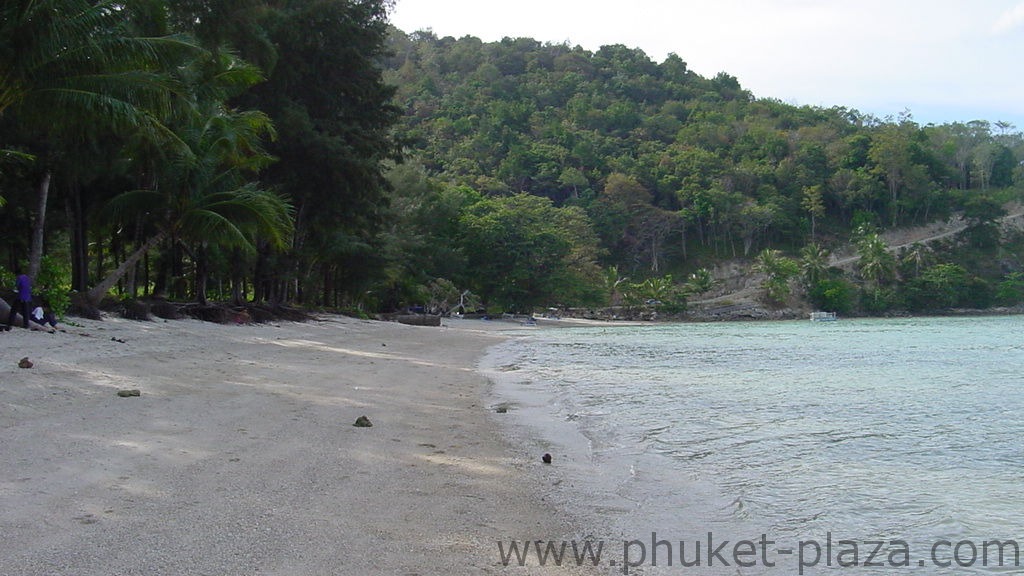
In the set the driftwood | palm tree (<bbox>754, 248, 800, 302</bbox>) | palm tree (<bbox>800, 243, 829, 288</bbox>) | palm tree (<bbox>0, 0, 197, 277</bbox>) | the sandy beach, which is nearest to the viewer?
the sandy beach

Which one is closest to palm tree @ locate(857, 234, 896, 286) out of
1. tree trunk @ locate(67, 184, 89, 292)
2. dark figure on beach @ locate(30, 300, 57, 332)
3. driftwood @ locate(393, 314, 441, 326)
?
driftwood @ locate(393, 314, 441, 326)

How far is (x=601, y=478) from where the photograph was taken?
5.83 metres

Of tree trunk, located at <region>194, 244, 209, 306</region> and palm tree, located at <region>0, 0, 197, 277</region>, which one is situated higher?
palm tree, located at <region>0, 0, 197, 277</region>

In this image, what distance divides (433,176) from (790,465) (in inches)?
3232

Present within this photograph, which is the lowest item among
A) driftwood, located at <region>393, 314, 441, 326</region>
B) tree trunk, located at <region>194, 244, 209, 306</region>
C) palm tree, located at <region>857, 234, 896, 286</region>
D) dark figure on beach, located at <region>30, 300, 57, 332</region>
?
driftwood, located at <region>393, 314, 441, 326</region>

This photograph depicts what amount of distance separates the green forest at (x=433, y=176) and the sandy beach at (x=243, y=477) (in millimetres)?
6038

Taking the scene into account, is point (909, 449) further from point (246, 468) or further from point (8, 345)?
point (8, 345)

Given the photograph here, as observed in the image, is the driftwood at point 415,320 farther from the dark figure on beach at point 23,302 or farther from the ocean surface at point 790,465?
the dark figure on beach at point 23,302

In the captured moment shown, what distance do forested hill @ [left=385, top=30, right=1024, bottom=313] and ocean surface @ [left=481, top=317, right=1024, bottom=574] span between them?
64259mm

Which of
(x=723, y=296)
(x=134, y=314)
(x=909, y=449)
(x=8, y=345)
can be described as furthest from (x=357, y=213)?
(x=723, y=296)

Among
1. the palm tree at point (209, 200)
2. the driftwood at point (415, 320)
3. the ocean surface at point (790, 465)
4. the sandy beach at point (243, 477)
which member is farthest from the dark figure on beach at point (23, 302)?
the driftwood at point (415, 320)

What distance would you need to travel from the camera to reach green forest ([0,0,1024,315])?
14.6 meters

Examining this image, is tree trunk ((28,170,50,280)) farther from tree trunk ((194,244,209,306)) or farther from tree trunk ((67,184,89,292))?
tree trunk ((194,244,209,306))

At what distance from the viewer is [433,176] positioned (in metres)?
86.4
